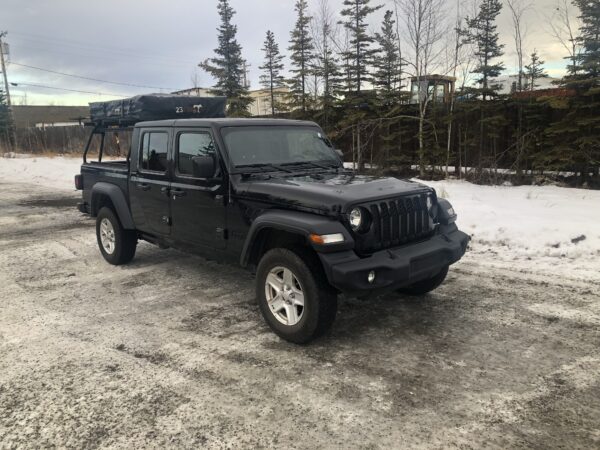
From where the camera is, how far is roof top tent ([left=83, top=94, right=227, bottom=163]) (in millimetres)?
7039

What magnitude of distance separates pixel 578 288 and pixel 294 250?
328 centimetres

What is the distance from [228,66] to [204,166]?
81.9 feet

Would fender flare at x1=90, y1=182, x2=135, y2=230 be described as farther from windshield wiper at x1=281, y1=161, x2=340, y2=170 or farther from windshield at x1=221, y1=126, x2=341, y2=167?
windshield wiper at x1=281, y1=161, x2=340, y2=170

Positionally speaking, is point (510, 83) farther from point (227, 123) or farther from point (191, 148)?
point (191, 148)

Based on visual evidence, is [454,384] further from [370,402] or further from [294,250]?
[294,250]

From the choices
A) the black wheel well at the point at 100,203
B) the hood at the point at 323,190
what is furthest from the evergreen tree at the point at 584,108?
the black wheel well at the point at 100,203

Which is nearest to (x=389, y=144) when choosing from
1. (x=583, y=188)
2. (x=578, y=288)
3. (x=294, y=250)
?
(x=583, y=188)

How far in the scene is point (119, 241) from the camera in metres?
6.27

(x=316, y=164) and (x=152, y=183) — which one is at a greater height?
(x=316, y=164)

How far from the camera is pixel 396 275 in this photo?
12.1 feet

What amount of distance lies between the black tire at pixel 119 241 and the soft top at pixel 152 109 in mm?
1512

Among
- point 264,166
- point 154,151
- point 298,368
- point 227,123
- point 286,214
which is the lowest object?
point 298,368

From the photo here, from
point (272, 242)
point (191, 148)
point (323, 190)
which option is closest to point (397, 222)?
point (323, 190)

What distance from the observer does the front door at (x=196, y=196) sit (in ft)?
15.2
